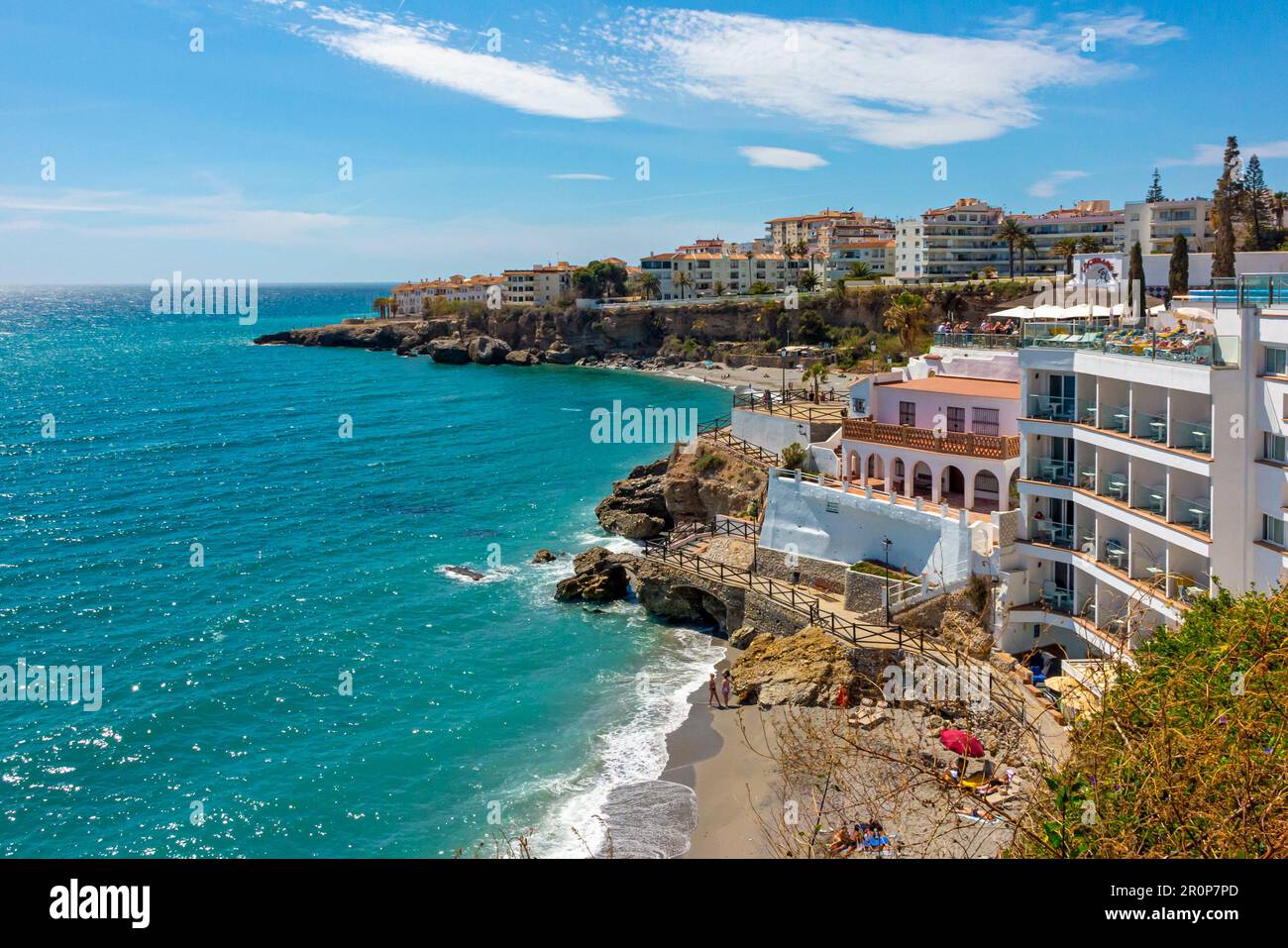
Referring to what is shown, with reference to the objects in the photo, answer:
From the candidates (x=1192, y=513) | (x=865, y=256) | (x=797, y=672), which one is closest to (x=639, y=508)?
(x=797, y=672)

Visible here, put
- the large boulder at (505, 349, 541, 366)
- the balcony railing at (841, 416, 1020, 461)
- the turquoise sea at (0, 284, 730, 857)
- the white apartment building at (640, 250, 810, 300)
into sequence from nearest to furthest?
the turquoise sea at (0, 284, 730, 857)
the balcony railing at (841, 416, 1020, 461)
the large boulder at (505, 349, 541, 366)
the white apartment building at (640, 250, 810, 300)

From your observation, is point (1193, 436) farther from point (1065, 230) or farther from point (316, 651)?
point (1065, 230)

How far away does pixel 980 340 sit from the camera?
136 feet

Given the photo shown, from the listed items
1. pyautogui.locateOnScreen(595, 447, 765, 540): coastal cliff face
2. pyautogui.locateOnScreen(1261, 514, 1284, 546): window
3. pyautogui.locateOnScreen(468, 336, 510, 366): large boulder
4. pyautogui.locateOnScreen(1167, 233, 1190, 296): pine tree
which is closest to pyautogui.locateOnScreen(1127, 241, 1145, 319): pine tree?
pyautogui.locateOnScreen(1167, 233, 1190, 296): pine tree

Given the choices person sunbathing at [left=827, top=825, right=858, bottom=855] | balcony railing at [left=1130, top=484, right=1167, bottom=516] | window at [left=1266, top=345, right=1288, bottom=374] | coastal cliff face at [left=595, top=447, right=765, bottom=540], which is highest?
window at [left=1266, top=345, right=1288, bottom=374]

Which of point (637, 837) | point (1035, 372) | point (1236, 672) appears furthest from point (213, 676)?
point (1236, 672)

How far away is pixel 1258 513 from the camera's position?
2384 centimetres

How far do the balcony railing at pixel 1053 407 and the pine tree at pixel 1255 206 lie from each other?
7138cm

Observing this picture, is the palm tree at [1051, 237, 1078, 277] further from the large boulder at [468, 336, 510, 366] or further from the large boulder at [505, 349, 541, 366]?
the large boulder at [468, 336, 510, 366]

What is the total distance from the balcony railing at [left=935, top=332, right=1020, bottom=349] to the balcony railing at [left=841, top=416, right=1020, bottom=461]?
557 cm

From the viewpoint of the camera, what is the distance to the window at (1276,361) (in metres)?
23.2

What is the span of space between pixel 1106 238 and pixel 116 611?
117993 mm

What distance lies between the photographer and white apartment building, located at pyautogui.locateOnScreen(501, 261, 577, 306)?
6875 inches
